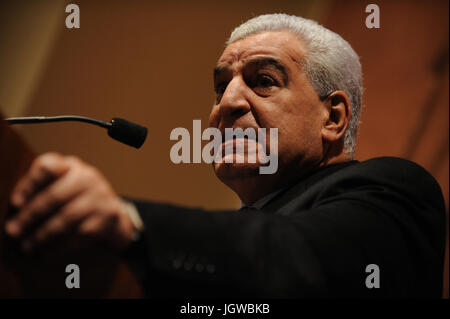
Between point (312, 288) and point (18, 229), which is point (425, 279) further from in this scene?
point (18, 229)

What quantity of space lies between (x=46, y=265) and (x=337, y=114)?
90 centimetres

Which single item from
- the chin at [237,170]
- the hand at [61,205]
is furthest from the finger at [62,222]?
the chin at [237,170]

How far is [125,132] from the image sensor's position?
0.93 meters

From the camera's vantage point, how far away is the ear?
1.15m

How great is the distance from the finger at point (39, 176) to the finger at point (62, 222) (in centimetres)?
3

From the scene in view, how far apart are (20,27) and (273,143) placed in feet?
4.98

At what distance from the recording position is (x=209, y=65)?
7.25 ft

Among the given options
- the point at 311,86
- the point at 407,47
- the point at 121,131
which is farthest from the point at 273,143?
the point at 407,47

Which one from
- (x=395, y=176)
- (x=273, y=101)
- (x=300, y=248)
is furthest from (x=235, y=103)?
(x=300, y=248)

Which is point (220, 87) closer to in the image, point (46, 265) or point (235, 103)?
point (235, 103)

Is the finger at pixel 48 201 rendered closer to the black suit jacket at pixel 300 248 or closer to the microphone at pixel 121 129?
the black suit jacket at pixel 300 248

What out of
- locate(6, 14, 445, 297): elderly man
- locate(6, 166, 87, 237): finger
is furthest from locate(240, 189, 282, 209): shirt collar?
locate(6, 166, 87, 237): finger

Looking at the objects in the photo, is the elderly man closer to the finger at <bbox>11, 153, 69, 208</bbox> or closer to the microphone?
the finger at <bbox>11, 153, 69, 208</bbox>
